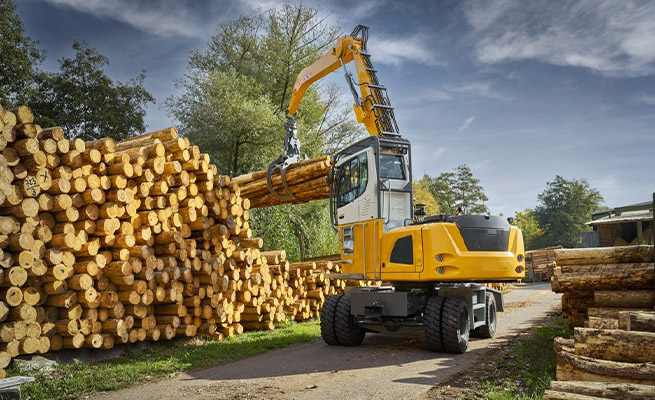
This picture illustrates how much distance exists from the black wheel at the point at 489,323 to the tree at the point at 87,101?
2124cm

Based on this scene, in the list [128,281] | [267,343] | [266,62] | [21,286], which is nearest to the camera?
[21,286]

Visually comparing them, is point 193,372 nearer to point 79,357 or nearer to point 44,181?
point 79,357

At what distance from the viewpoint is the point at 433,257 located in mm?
8438

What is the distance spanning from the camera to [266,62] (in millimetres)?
29703

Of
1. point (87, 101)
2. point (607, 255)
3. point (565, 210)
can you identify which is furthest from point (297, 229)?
point (565, 210)

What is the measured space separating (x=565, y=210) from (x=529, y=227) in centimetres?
487

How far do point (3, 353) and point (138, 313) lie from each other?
223cm

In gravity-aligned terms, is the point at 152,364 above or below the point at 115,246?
below

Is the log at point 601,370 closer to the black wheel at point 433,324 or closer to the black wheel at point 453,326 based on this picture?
the black wheel at point 453,326

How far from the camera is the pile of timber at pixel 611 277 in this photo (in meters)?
7.05

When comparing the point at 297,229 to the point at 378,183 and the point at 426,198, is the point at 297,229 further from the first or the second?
the point at 426,198

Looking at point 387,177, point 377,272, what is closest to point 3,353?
point 377,272

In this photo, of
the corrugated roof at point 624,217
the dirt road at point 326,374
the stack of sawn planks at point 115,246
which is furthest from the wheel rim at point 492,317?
the corrugated roof at point 624,217

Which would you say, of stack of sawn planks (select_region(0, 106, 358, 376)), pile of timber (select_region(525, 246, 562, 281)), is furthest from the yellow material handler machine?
pile of timber (select_region(525, 246, 562, 281))
